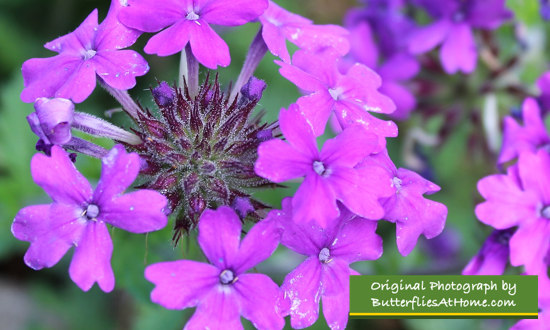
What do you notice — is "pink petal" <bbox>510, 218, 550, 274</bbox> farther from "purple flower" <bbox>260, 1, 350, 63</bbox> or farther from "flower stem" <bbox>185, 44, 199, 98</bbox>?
"flower stem" <bbox>185, 44, 199, 98</bbox>

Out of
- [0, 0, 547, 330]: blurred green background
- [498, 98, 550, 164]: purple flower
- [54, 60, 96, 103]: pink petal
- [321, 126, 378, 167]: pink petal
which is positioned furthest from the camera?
A: [0, 0, 547, 330]: blurred green background

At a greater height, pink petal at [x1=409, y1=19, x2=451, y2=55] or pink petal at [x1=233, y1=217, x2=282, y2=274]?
pink petal at [x1=409, y1=19, x2=451, y2=55]

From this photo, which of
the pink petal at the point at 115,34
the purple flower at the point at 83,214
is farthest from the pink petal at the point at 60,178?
the pink petal at the point at 115,34

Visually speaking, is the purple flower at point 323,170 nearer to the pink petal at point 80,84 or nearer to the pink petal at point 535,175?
the pink petal at point 80,84

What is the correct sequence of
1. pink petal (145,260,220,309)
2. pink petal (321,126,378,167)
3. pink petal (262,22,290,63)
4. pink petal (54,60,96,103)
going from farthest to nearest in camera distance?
pink petal (262,22,290,63)
pink petal (54,60,96,103)
pink petal (321,126,378,167)
pink petal (145,260,220,309)

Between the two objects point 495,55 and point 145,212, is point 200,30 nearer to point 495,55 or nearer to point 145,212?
point 145,212

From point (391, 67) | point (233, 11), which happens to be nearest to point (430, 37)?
point (391, 67)

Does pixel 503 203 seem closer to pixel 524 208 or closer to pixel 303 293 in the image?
pixel 524 208

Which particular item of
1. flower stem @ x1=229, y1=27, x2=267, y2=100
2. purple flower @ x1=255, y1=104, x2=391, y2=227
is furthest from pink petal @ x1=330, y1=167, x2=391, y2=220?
flower stem @ x1=229, y1=27, x2=267, y2=100

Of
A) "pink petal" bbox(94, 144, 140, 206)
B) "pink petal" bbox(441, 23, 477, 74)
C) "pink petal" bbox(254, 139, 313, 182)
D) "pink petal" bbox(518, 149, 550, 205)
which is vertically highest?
"pink petal" bbox(441, 23, 477, 74)
